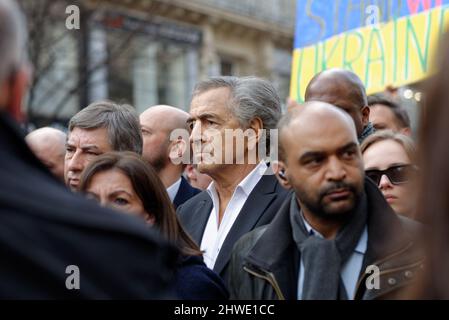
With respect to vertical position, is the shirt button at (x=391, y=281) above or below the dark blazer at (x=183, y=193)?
below

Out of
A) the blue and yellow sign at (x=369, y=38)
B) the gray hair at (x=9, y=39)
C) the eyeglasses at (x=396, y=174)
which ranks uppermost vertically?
the blue and yellow sign at (x=369, y=38)

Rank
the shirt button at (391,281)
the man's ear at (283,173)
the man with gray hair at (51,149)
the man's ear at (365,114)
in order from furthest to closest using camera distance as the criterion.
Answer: the man with gray hair at (51,149) < the man's ear at (365,114) < the man's ear at (283,173) < the shirt button at (391,281)

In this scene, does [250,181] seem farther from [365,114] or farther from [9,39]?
[9,39]

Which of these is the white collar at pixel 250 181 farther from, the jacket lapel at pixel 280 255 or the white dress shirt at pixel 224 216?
the jacket lapel at pixel 280 255

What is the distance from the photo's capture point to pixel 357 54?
6438 mm

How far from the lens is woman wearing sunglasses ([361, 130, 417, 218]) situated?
3.92m

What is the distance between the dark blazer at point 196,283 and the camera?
309cm

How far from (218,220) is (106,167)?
873mm

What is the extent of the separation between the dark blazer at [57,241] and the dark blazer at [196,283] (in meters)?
1.23

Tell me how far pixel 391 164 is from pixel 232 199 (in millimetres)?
804

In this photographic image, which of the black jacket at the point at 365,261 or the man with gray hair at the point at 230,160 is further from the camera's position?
the man with gray hair at the point at 230,160

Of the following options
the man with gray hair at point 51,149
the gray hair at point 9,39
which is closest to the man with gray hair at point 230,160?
the man with gray hair at point 51,149
